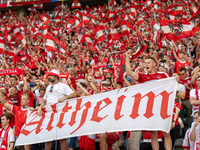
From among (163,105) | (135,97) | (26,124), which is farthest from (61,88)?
(163,105)

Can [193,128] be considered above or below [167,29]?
below

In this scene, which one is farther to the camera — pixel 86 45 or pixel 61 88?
pixel 86 45

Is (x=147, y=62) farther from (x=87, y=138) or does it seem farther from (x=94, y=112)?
(x=87, y=138)

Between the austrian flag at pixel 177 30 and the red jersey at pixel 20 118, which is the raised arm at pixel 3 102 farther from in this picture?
the austrian flag at pixel 177 30

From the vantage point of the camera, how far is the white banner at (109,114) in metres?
4.55

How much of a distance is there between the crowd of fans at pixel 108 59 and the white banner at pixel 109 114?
41 centimetres

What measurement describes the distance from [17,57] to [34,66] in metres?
1.60

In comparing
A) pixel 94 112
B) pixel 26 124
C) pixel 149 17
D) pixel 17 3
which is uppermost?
pixel 17 3

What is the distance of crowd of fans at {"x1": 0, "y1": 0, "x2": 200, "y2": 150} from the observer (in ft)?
22.5

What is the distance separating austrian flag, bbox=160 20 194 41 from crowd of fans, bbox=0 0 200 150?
29 cm

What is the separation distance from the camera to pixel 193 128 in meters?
4.96

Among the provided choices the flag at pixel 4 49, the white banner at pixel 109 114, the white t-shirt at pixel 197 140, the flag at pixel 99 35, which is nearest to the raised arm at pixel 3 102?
the white banner at pixel 109 114

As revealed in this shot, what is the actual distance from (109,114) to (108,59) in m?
5.75

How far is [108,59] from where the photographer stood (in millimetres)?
10516
